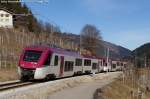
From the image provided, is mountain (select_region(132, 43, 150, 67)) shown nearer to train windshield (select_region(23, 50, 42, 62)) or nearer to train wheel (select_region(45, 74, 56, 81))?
train wheel (select_region(45, 74, 56, 81))

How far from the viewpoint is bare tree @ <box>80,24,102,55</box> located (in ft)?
454

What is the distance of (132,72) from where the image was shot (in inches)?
3009

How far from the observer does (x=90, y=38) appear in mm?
145500

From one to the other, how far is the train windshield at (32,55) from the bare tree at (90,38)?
97.2 m

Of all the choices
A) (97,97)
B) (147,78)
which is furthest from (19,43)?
(97,97)

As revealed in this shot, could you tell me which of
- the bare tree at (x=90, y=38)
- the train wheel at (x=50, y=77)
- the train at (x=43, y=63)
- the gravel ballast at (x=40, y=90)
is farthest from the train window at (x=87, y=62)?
the bare tree at (x=90, y=38)

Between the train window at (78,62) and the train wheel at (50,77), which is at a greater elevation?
the train window at (78,62)

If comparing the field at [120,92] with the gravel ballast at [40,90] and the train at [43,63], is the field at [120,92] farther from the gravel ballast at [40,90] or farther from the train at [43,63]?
the train at [43,63]

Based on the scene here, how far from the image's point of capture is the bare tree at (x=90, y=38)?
13850cm

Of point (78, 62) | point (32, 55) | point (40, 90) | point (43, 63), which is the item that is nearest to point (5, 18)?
point (78, 62)

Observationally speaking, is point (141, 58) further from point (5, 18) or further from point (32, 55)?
point (32, 55)

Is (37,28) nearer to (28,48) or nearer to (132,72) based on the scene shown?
(132,72)

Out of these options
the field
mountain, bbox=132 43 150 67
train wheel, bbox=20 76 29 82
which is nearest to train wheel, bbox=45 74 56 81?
train wheel, bbox=20 76 29 82

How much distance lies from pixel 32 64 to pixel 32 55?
1.29 m
